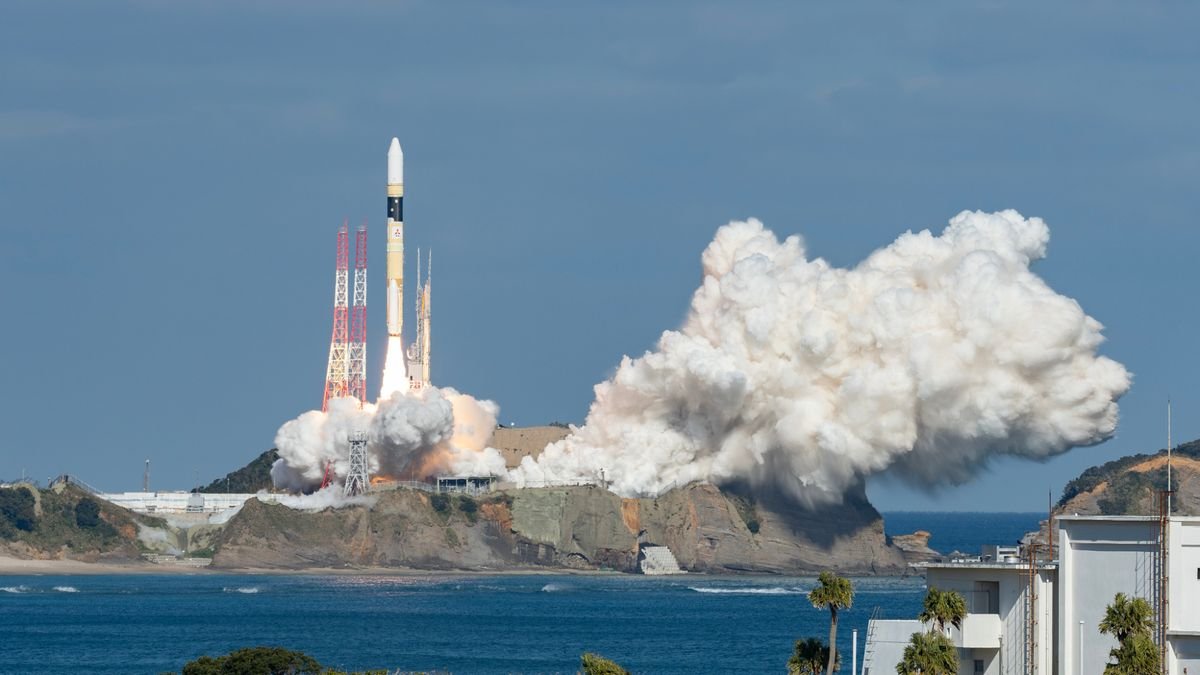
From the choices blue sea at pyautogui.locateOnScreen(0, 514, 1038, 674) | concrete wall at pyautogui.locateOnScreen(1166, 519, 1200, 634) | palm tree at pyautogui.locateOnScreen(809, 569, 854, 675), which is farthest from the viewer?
blue sea at pyautogui.locateOnScreen(0, 514, 1038, 674)

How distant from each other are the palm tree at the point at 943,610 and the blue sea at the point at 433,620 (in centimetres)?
5856

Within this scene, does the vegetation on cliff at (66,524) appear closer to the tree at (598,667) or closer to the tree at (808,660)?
the tree at (598,667)

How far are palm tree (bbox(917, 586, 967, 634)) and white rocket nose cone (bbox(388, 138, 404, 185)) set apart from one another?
5124 inches

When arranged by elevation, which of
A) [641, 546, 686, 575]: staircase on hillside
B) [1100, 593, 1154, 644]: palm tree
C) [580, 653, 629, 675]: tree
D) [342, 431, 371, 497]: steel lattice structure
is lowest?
[580, 653, 629, 675]: tree

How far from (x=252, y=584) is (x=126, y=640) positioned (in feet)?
163

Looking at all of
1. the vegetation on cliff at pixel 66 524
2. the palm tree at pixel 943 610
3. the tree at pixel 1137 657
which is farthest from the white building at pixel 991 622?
the vegetation on cliff at pixel 66 524

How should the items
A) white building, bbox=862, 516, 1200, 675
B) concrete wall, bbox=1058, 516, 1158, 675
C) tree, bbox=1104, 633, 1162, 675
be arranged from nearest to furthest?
1. tree, bbox=1104, 633, 1162, 675
2. white building, bbox=862, 516, 1200, 675
3. concrete wall, bbox=1058, 516, 1158, 675

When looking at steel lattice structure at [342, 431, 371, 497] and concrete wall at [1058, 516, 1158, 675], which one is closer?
concrete wall at [1058, 516, 1158, 675]

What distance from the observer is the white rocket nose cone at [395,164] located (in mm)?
174000

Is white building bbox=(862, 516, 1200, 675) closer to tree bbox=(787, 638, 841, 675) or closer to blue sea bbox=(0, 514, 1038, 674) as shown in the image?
tree bbox=(787, 638, 841, 675)

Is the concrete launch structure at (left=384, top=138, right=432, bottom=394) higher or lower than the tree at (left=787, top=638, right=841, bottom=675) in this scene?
higher

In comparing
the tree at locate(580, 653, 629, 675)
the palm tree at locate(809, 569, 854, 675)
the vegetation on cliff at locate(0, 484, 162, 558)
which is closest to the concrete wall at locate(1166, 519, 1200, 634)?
the palm tree at locate(809, 569, 854, 675)

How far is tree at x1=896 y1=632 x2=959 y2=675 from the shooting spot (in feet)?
151

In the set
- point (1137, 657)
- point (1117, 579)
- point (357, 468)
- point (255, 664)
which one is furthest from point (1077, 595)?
point (357, 468)
